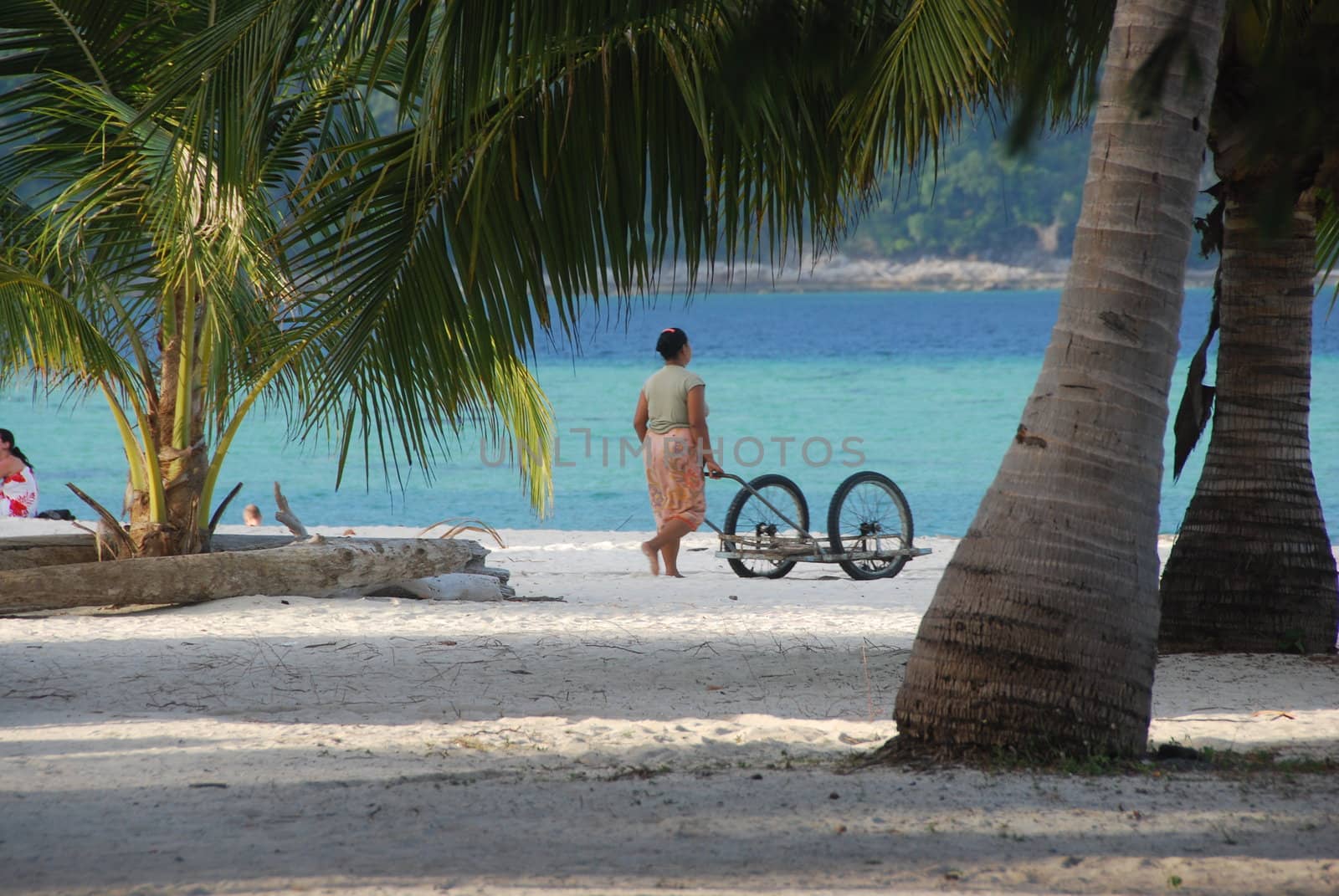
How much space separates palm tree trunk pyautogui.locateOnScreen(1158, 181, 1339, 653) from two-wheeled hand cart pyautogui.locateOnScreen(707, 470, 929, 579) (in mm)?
3599

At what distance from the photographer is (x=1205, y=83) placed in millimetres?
3451

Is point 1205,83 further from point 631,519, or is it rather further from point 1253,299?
point 631,519

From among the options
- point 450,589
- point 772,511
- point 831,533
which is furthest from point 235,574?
point 831,533

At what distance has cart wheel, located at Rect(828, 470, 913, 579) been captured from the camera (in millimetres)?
9008

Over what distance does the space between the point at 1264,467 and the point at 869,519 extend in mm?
4366

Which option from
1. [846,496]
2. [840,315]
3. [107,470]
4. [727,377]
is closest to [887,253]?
[840,315]

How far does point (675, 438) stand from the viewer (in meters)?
8.24

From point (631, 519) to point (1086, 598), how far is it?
1756cm

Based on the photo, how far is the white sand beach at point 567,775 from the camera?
273 cm

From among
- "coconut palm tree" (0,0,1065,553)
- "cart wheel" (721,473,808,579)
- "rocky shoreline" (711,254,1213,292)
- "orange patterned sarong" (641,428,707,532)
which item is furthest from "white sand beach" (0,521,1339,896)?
"rocky shoreline" (711,254,1213,292)

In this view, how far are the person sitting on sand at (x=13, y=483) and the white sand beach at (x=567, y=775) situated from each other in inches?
187

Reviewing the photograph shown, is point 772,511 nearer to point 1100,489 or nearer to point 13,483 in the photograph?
point 1100,489

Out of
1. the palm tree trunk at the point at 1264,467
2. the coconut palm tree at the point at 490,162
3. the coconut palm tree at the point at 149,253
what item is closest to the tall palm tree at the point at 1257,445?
the palm tree trunk at the point at 1264,467

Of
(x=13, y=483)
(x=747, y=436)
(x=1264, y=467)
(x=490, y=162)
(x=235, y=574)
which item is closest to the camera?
(x=490, y=162)
